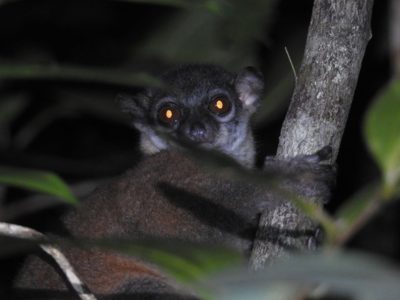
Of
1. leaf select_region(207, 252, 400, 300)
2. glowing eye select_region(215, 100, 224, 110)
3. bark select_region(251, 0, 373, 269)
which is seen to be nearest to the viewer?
leaf select_region(207, 252, 400, 300)

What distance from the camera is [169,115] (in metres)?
5.76

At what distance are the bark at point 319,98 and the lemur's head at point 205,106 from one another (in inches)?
73.7

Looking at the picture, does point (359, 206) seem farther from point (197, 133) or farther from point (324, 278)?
point (197, 133)

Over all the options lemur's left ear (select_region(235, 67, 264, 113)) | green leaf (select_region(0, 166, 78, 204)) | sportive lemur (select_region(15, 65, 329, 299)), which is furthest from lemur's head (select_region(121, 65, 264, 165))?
green leaf (select_region(0, 166, 78, 204))

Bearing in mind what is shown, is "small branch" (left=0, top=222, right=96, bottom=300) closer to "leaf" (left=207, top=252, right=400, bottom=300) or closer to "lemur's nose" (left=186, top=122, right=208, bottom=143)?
"leaf" (left=207, top=252, right=400, bottom=300)

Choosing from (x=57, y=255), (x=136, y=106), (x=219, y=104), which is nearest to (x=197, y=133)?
(x=219, y=104)

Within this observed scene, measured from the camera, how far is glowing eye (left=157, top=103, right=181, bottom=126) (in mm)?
5723

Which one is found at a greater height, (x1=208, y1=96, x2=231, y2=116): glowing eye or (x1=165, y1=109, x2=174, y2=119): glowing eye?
(x1=208, y1=96, x2=231, y2=116): glowing eye

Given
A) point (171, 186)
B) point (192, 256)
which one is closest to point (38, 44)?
point (171, 186)

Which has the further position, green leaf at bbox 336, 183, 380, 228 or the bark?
the bark

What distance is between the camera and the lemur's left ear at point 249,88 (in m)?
5.93

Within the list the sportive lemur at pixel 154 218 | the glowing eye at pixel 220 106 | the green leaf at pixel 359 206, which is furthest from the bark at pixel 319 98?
the glowing eye at pixel 220 106

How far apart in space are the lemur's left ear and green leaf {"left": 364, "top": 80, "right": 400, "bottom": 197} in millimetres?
4471

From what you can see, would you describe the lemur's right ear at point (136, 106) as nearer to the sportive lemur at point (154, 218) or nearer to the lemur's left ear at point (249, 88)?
the lemur's left ear at point (249, 88)
